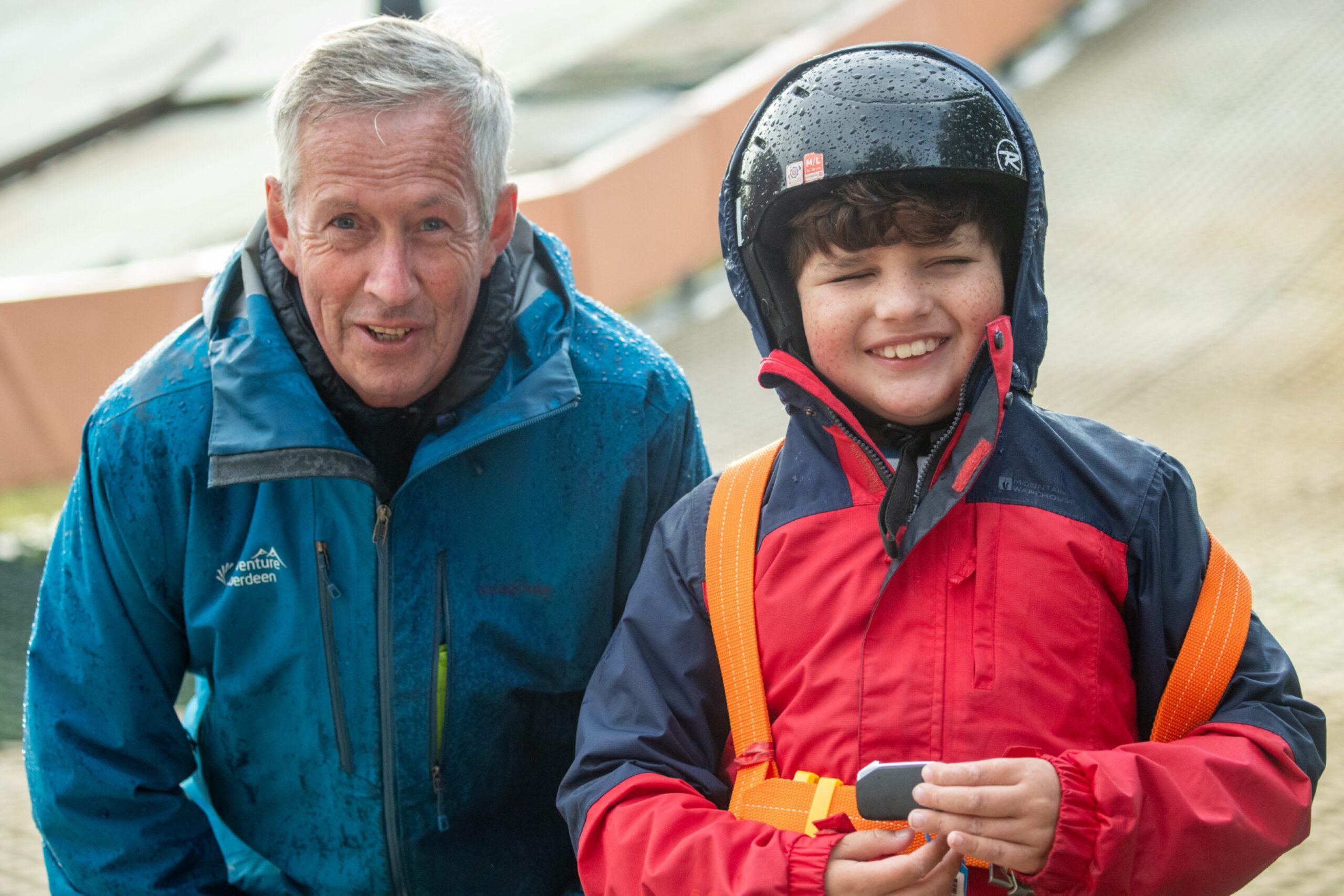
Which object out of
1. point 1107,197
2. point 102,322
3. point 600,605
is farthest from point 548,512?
point 1107,197

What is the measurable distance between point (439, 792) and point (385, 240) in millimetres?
1022

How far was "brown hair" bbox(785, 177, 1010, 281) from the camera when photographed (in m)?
2.07

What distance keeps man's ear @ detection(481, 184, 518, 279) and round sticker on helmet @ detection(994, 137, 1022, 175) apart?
0.94 m

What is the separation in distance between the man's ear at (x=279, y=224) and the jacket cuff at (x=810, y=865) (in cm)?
140

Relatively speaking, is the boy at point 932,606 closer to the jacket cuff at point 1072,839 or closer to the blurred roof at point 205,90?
the jacket cuff at point 1072,839

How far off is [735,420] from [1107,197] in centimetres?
385

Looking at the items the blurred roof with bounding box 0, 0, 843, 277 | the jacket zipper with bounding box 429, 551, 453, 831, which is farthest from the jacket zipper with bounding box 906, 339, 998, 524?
the blurred roof with bounding box 0, 0, 843, 277

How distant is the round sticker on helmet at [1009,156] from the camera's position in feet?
7.01

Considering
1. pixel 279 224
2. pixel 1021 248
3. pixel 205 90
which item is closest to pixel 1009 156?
pixel 1021 248

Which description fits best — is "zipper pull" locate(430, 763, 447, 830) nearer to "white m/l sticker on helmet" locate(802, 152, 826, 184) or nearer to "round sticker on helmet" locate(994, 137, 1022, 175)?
"white m/l sticker on helmet" locate(802, 152, 826, 184)

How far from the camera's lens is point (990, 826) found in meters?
1.80

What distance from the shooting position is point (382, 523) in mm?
2480

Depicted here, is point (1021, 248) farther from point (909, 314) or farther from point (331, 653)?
point (331, 653)

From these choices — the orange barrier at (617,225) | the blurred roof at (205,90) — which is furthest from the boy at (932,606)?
the blurred roof at (205,90)
